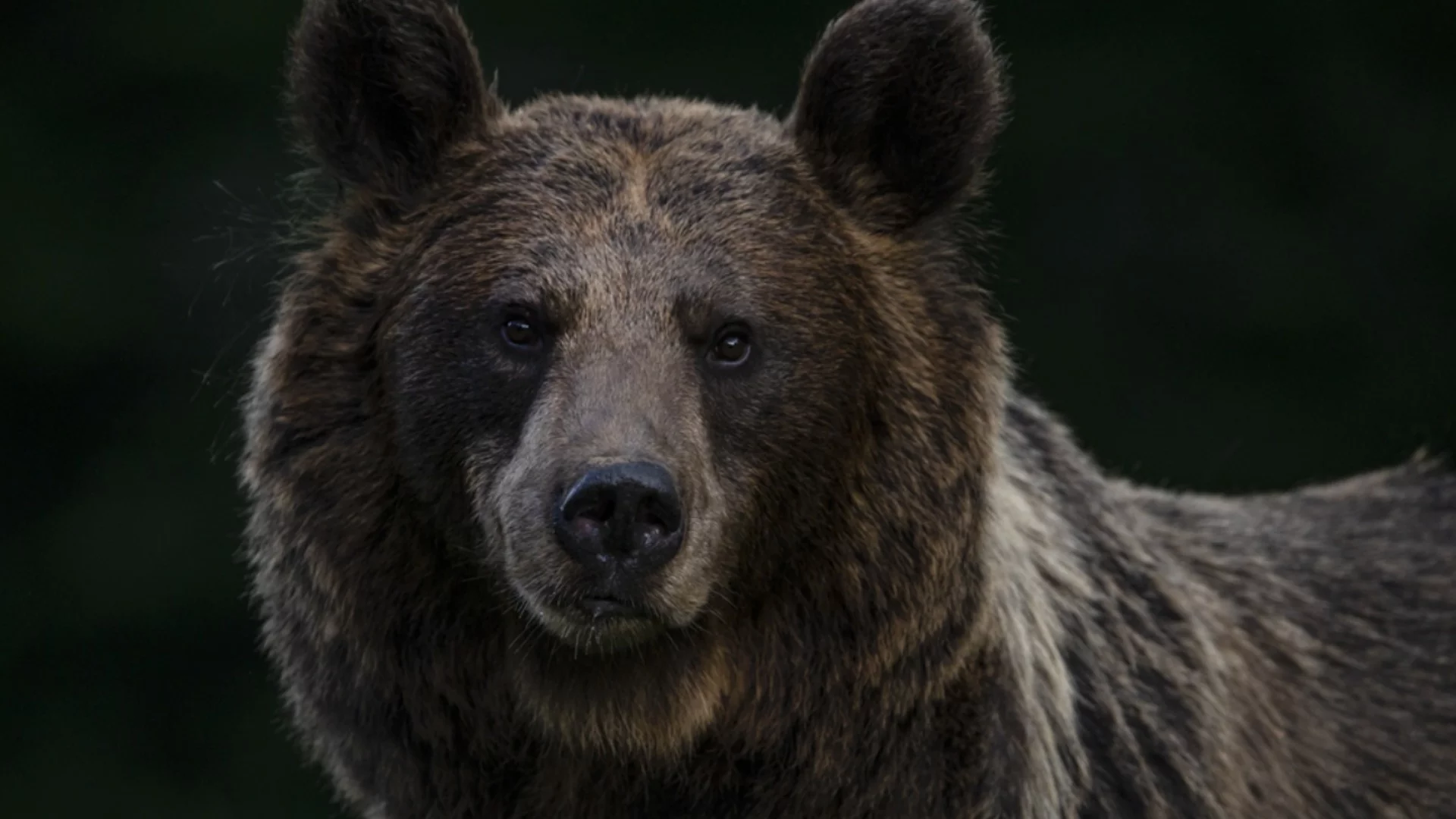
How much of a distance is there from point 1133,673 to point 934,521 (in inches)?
27.9

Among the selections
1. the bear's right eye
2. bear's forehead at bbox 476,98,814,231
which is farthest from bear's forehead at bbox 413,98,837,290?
the bear's right eye

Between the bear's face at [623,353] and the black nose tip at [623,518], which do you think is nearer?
the black nose tip at [623,518]

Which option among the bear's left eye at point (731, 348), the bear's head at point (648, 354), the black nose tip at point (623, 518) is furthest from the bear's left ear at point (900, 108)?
the black nose tip at point (623, 518)

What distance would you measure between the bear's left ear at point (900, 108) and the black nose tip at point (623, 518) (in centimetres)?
104

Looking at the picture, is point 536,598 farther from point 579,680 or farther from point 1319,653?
point 1319,653

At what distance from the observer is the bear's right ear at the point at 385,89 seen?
4758 mm

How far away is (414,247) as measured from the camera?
4.72 m

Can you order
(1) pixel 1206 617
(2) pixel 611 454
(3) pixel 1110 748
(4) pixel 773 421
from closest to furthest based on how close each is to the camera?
(2) pixel 611 454 → (4) pixel 773 421 → (3) pixel 1110 748 → (1) pixel 1206 617

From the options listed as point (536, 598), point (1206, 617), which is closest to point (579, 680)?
point (536, 598)

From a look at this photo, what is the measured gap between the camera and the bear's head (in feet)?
14.7

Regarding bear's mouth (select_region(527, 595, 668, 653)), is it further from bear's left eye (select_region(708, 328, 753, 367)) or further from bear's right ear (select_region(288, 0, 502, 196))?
bear's right ear (select_region(288, 0, 502, 196))

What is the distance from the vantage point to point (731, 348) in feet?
14.9

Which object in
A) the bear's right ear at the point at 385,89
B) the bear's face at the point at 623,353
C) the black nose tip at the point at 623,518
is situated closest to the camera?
the black nose tip at the point at 623,518

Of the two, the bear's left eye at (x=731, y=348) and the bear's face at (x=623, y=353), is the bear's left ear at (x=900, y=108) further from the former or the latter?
the bear's left eye at (x=731, y=348)
